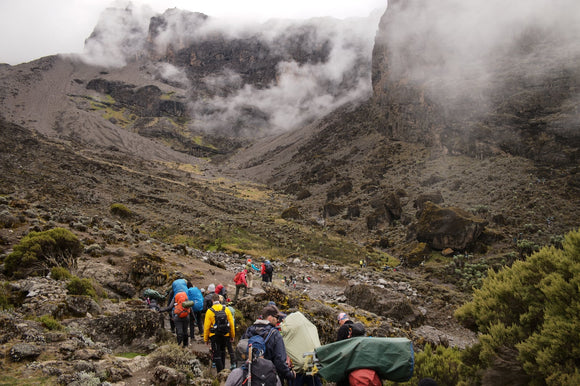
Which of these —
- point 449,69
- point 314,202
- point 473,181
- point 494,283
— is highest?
point 449,69

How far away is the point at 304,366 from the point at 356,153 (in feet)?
274

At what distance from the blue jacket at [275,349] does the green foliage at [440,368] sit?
2.31 meters

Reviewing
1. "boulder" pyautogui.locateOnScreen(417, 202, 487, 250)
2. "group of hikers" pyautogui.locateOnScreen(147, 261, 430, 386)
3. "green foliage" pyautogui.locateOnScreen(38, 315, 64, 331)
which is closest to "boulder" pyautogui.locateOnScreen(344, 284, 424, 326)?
"group of hikers" pyautogui.locateOnScreen(147, 261, 430, 386)

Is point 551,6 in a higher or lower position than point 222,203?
higher

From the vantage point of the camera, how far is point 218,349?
597cm

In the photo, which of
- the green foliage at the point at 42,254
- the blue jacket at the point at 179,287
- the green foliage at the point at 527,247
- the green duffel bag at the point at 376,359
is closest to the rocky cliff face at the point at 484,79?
the green foliage at the point at 527,247

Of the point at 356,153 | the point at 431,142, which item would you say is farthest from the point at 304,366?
the point at 356,153

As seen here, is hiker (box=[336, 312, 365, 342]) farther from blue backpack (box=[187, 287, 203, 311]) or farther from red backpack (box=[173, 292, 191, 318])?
blue backpack (box=[187, 287, 203, 311])

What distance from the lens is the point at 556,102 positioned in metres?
49.0

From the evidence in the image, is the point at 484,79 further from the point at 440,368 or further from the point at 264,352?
the point at 264,352

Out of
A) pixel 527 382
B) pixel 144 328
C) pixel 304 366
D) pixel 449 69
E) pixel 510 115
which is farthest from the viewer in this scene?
pixel 449 69

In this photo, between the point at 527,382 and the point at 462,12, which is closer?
the point at 527,382

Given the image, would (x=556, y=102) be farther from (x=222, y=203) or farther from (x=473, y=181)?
(x=222, y=203)

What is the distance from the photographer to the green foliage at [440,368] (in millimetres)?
5031
